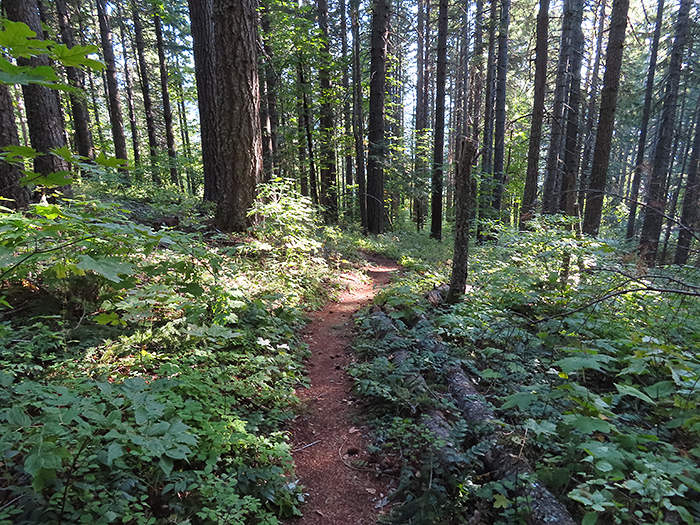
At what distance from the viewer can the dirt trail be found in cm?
258

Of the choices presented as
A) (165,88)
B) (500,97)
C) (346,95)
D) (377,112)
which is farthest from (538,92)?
(165,88)

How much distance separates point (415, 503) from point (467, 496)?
37cm

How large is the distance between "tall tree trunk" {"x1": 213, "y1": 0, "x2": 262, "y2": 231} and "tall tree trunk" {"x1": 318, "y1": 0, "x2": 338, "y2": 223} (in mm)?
6919

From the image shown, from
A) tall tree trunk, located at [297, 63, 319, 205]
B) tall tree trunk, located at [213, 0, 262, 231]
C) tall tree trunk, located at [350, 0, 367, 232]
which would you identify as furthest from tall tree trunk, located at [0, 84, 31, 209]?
tall tree trunk, located at [350, 0, 367, 232]

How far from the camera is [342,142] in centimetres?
1555

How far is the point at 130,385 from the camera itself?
6.69 ft

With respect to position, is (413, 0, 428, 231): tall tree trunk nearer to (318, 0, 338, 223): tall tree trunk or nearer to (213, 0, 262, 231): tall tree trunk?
(318, 0, 338, 223): tall tree trunk

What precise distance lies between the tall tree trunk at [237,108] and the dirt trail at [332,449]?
3.57 metres

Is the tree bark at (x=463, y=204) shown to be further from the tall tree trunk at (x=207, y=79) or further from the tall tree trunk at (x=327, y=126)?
the tall tree trunk at (x=327, y=126)

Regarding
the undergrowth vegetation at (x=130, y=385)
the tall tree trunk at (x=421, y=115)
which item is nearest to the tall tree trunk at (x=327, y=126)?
the tall tree trunk at (x=421, y=115)

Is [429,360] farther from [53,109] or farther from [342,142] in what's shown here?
[342,142]

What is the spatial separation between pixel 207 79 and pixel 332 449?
10.0 metres

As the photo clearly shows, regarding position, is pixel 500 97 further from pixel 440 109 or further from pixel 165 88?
pixel 165 88

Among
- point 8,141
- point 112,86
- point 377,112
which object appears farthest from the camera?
point 112,86
